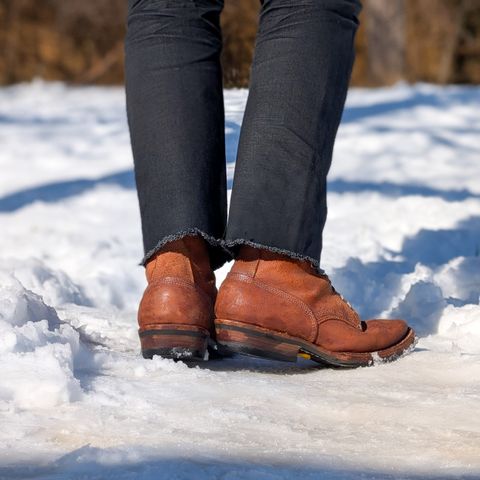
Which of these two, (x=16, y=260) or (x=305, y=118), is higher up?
(x=305, y=118)

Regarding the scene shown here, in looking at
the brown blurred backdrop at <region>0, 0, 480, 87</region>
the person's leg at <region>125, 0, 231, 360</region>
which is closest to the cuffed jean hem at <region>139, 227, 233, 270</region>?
the person's leg at <region>125, 0, 231, 360</region>

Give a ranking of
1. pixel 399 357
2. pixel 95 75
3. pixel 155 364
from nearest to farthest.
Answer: pixel 155 364
pixel 399 357
pixel 95 75

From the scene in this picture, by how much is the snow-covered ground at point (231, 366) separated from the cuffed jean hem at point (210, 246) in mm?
170

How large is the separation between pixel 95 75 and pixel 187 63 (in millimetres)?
10041

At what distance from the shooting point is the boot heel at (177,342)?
1660 millimetres

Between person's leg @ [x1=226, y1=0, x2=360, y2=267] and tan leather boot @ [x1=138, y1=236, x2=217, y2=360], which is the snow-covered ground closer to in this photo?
tan leather boot @ [x1=138, y1=236, x2=217, y2=360]

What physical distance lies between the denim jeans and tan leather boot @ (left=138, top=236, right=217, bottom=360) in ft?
0.10

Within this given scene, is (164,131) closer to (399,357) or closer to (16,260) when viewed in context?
(399,357)

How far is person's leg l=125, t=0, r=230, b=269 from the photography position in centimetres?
170

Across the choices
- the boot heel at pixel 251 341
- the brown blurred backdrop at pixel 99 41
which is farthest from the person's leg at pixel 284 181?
the brown blurred backdrop at pixel 99 41

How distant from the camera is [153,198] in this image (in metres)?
1.72

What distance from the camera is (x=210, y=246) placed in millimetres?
1749

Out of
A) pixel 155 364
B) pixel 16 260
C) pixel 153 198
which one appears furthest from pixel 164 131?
pixel 16 260

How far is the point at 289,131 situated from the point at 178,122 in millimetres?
188
